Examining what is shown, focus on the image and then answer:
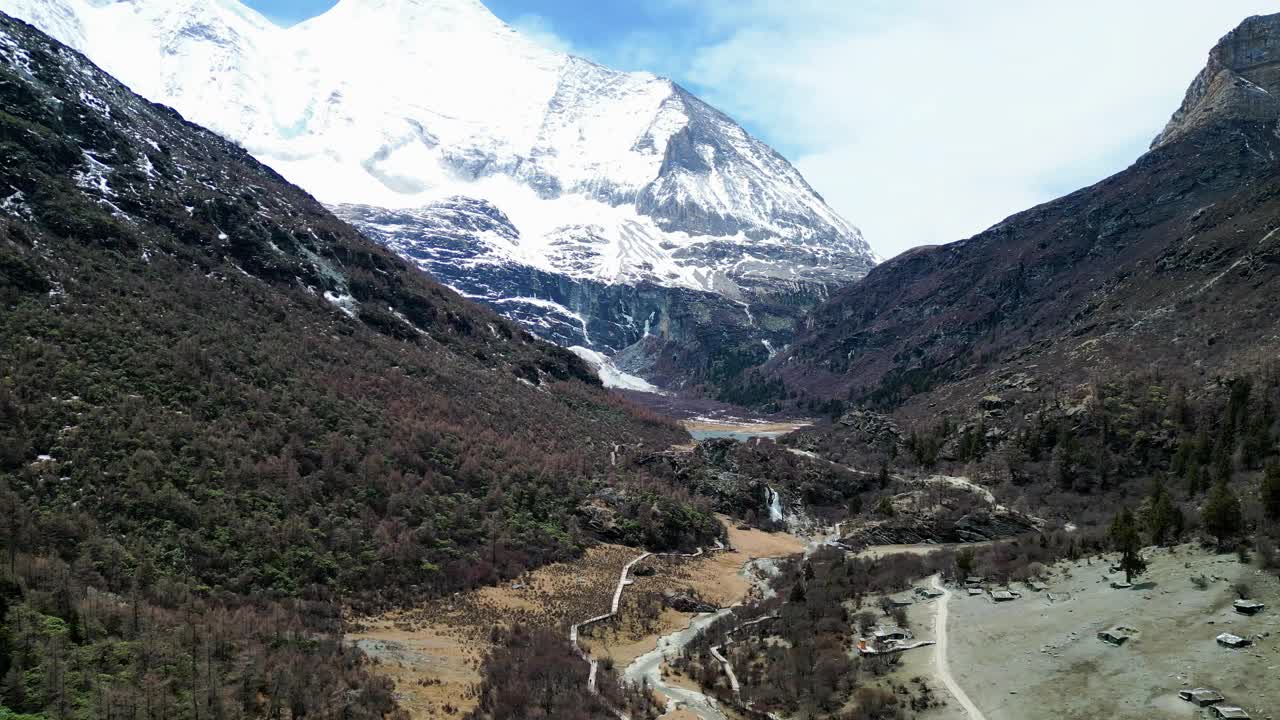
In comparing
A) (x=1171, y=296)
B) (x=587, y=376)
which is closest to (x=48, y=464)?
(x=587, y=376)

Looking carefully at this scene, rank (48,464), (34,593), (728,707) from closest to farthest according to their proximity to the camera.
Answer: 1. (34,593)
2. (728,707)
3. (48,464)

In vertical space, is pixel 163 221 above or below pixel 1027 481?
above

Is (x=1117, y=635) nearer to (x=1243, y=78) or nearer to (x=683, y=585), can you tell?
(x=683, y=585)

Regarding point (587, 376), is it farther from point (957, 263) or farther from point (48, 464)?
point (957, 263)

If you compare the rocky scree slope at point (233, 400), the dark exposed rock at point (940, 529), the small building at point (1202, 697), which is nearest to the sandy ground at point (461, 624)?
the rocky scree slope at point (233, 400)

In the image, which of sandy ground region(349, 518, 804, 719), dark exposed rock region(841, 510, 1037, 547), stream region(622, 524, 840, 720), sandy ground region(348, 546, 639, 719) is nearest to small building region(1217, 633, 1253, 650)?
stream region(622, 524, 840, 720)

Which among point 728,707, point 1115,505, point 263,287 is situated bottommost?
point 728,707

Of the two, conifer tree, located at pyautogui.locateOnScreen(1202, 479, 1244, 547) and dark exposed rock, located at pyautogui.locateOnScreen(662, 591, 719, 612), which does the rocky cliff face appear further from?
dark exposed rock, located at pyautogui.locateOnScreen(662, 591, 719, 612)
